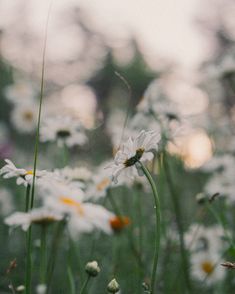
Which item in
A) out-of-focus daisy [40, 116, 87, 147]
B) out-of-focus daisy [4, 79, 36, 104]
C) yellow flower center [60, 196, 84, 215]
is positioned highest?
out-of-focus daisy [4, 79, 36, 104]

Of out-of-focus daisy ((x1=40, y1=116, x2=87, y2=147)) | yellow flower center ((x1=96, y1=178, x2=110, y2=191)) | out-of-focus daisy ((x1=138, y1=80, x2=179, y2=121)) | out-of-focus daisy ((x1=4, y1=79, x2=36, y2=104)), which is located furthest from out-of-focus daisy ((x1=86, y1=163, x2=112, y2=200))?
out-of-focus daisy ((x1=4, y1=79, x2=36, y2=104))

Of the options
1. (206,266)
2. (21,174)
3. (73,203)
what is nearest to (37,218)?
(73,203)

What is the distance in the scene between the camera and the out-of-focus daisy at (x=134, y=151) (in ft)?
4.59

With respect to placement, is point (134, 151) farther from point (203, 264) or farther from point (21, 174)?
point (203, 264)

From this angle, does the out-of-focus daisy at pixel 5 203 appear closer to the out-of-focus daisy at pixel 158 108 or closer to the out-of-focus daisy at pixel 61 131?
the out-of-focus daisy at pixel 61 131

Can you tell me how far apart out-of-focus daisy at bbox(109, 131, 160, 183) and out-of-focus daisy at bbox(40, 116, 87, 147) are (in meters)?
1.09

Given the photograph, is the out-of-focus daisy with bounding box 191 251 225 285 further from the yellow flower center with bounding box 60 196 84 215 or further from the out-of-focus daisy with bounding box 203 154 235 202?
the yellow flower center with bounding box 60 196 84 215

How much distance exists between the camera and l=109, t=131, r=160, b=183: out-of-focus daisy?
1.40 meters

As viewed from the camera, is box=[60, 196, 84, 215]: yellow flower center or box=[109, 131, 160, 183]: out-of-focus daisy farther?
box=[109, 131, 160, 183]: out-of-focus daisy

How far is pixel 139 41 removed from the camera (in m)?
22.5

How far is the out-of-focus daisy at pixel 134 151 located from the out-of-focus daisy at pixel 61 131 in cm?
109

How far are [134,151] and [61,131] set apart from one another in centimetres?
114

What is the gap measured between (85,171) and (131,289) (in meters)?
0.54

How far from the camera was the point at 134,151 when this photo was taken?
1414mm
